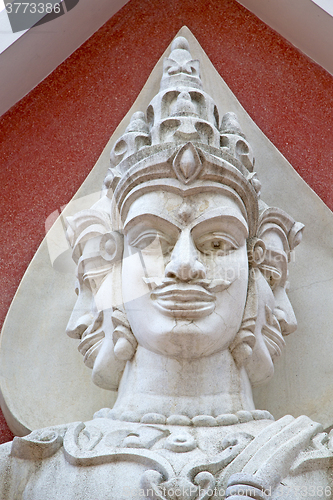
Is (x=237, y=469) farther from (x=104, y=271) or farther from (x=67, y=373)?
(x=67, y=373)

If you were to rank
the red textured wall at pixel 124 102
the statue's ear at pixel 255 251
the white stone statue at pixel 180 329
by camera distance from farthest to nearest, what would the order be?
1. the red textured wall at pixel 124 102
2. the statue's ear at pixel 255 251
3. the white stone statue at pixel 180 329

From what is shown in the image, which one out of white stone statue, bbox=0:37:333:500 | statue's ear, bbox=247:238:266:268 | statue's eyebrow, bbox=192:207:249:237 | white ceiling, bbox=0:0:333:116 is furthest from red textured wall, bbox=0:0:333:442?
statue's eyebrow, bbox=192:207:249:237

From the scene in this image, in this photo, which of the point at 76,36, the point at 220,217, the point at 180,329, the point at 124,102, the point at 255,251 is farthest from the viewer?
the point at 76,36

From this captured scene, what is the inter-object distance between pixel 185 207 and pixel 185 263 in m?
0.31

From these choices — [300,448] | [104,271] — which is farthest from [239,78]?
[300,448]

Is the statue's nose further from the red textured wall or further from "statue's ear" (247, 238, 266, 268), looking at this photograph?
the red textured wall

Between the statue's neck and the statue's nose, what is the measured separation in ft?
1.29

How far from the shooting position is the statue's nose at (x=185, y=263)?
2.96 m

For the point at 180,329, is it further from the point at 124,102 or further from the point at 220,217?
the point at 124,102

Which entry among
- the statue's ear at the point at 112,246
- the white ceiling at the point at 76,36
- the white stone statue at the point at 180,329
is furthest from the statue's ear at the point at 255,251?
the white ceiling at the point at 76,36

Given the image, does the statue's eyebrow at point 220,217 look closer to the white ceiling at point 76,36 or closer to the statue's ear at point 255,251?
the statue's ear at point 255,251

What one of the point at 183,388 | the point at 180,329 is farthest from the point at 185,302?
the point at 183,388

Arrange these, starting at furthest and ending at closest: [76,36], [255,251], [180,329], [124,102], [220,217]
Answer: [76,36] → [124,102] → [255,251] → [220,217] → [180,329]

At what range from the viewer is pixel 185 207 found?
3131mm
